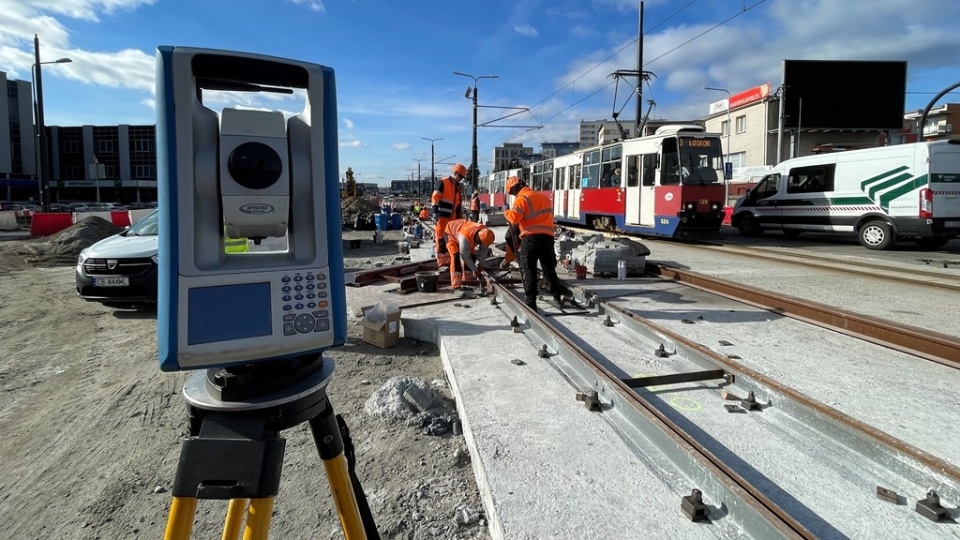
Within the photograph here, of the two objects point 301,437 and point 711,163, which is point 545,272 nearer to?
point 301,437

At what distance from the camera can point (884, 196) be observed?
1366cm

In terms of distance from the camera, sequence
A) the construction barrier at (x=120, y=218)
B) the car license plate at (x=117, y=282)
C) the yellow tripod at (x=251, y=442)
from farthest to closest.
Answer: the construction barrier at (x=120, y=218), the car license plate at (x=117, y=282), the yellow tripod at (x=251, y=442)

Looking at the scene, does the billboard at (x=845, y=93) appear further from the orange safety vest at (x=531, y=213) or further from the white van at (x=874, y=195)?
the orange safety vest at (x=531, y=213)

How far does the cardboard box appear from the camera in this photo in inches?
227

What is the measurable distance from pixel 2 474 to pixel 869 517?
4738 millimetres

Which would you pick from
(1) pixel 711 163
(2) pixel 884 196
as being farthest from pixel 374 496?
(2) pixel 884 196

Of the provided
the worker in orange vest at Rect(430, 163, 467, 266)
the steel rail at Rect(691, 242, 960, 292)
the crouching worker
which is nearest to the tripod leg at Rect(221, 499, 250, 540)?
the crouching worker

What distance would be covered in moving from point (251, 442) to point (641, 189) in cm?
1560

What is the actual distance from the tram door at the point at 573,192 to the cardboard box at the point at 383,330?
1510 centimetres

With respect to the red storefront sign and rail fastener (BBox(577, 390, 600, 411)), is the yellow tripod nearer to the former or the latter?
rail fastener (BBox(577, 390, 600, 411))

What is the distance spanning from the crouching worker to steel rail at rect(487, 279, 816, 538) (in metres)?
3.23

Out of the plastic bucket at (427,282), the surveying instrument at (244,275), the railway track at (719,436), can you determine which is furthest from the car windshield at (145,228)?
the surveying instrument at (244,275)

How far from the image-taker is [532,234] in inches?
267

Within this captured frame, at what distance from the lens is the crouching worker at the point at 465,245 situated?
782 centimetres
